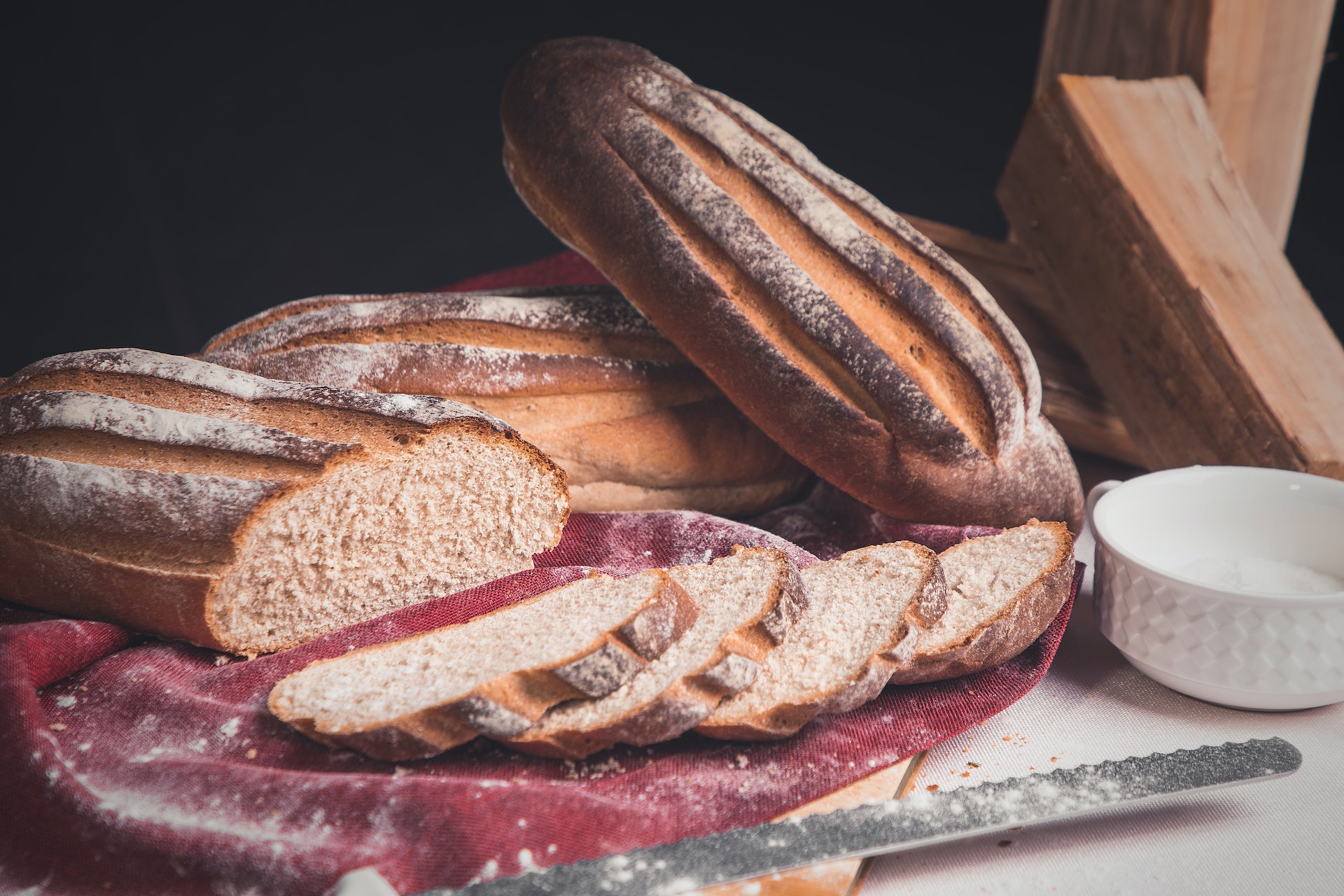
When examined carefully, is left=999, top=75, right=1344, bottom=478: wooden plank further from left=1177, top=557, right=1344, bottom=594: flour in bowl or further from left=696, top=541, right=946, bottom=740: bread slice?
left=696, top=541, right=946, bottom=740: bread slice

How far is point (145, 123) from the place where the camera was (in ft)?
12.6

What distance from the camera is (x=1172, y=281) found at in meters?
2.57

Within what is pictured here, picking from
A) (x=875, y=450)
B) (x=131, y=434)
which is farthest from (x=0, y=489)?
(x=875, y=450)

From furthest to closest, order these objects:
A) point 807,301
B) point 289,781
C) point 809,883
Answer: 1. point 807,301
2. point 289,781
3. point 809,883

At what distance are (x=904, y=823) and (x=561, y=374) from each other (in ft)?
4.46

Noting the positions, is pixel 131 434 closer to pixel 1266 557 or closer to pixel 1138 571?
pixel 1138 571

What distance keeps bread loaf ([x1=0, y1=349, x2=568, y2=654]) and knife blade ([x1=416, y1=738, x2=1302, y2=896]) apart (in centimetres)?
83

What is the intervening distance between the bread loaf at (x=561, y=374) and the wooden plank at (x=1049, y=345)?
0.97 m

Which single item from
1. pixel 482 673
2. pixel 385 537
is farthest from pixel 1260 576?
pixel 385 537

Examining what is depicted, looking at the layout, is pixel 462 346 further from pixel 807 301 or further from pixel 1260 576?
pixel 1260 576

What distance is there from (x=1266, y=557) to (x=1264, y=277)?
3.37ft

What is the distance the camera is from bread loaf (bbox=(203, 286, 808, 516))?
2295 mm

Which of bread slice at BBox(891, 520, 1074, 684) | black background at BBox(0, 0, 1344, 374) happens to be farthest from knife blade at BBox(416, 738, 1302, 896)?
black background at BBox(0, 0, 1344, 374)

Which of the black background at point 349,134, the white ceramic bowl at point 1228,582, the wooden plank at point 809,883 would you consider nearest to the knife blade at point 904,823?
the wooden plank at point 809,883
